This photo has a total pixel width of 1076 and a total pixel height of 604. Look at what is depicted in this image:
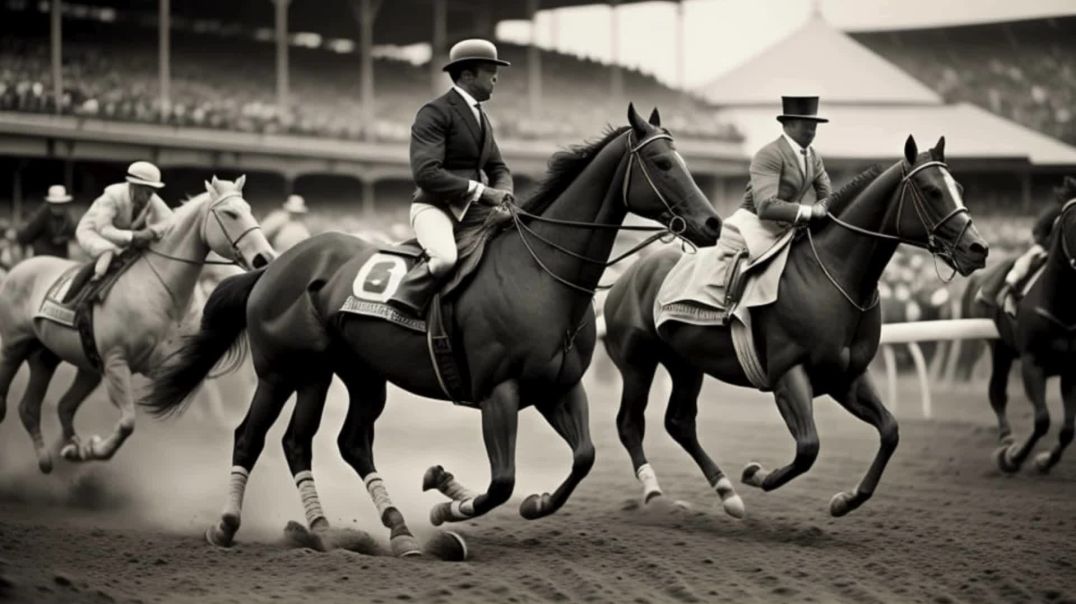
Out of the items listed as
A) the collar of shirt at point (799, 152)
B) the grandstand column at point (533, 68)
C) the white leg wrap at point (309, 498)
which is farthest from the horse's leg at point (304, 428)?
the grandstand column at point (533, 68)

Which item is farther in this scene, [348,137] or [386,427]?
[348,137]

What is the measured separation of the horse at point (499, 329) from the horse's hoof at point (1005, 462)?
4.86m

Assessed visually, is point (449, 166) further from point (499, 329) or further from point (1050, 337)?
point (1050, 337)

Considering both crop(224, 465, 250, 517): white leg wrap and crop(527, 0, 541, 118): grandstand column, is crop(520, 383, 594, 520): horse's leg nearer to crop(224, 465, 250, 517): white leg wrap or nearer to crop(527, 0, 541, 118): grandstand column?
crop(224, 465, 250, 517): white leg wrap

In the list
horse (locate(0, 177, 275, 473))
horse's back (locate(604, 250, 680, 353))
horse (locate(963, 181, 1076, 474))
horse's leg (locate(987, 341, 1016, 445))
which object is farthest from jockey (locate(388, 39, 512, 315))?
horse's leg (locate(987, 341, 1016, 445))

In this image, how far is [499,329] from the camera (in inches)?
277

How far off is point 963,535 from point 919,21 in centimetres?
2588

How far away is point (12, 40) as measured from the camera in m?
25.8

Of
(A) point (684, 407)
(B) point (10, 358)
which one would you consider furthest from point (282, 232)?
(A) point (684, 407)

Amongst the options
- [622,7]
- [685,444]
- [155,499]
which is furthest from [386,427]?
[622,7]

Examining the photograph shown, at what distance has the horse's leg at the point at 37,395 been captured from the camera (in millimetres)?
10695

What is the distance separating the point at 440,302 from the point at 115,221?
4386 mm

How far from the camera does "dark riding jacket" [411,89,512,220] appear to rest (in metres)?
7.24

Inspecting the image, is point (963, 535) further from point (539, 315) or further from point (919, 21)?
point (919, 21)
